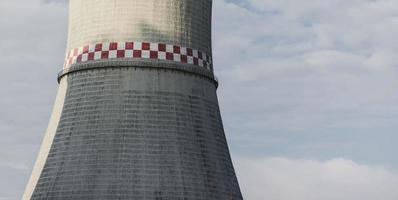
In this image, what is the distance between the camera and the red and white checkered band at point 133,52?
1552cm

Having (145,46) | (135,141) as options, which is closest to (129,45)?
(145,46)

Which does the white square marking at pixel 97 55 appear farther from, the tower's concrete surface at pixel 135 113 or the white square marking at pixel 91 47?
the white square marking at pixel 91 47

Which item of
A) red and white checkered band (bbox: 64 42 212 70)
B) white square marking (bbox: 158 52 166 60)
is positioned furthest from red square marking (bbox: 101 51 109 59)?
white square marking (bbox: 158 52 166 60)

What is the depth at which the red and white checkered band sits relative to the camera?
50.9ft

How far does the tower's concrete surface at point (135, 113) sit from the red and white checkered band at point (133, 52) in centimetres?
2

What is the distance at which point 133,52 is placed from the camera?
50.8 feet

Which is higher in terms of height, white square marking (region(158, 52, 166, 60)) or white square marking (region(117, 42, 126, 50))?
white square marking (region(117, 42, 126, 50))

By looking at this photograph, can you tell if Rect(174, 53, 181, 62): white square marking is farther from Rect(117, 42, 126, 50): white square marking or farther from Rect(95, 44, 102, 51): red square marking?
Rect(95, 44, 102, 51): red square marking

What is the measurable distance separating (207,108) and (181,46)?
152 centimetres

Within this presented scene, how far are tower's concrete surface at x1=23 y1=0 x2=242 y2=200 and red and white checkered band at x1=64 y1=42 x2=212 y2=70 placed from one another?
2 centimetres

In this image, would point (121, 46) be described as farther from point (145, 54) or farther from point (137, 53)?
point (145, 54)

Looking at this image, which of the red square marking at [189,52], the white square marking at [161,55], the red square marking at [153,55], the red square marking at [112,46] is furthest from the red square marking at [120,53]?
the red square marking at [189,52]

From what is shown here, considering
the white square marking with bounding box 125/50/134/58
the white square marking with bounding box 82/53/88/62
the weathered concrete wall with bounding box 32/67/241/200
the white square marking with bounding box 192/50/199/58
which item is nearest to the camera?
the weathered concrete wall with bounding box 32/67/241/200

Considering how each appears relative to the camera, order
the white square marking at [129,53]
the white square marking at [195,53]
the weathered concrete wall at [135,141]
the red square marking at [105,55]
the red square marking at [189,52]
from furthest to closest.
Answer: the white square marking at [195,53], the red square marking at [189,52], the red square marking at [105,55], the white square marking at [129,53], the weathered concrete wall at [135,141]
